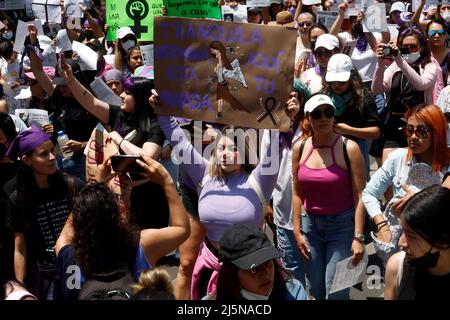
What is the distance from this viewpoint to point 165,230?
398cm

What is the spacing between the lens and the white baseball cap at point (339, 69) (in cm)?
606

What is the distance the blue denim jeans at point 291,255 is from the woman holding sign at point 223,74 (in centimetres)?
103

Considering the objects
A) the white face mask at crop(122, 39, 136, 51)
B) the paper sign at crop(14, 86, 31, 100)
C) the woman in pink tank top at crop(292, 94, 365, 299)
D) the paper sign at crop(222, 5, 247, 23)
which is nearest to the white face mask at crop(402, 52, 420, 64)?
the woman in pink tank top at crop(292, 94, 365, 299)

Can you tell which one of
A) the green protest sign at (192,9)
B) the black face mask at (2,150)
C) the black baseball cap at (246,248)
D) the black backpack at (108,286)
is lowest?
the black face mask at (2,150)

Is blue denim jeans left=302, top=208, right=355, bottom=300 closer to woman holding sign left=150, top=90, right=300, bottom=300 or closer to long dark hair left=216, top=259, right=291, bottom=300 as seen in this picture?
woman holding sign left=150, top=90, right=300, bottom=300

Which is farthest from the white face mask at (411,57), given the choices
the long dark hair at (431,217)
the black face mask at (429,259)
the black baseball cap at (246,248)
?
the black face mask at (429,259)

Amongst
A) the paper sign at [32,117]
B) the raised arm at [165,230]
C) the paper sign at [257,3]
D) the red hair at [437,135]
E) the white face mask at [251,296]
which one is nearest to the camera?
the white face mask at [251,296]

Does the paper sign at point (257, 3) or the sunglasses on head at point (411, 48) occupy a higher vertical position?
the sunglasses on head at point (411, 48)

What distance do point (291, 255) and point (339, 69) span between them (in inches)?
56.6

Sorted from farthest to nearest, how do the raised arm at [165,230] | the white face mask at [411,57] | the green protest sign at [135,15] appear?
the green protest sign at [135,15] → the white face mask at [411,57] → the raised arm at [165,230]

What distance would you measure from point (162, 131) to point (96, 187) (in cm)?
176

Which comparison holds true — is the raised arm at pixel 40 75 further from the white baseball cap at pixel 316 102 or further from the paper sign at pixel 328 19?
the white baseball cap at pixel 316 102

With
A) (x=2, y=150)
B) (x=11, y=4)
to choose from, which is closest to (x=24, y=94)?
(x=2, y=150)

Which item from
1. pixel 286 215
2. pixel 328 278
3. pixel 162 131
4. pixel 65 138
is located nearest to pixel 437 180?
pixel 328 278
